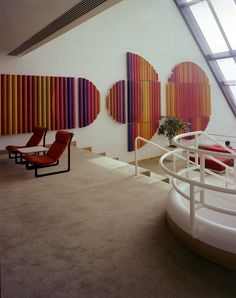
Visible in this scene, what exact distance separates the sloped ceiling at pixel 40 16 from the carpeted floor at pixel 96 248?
7.69 ft

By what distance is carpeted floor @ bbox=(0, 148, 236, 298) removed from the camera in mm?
1936

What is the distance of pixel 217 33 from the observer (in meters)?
9.30

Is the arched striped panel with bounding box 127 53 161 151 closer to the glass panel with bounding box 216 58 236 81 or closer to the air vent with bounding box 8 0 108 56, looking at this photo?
the glass panel with bounding box 216 58 236 81

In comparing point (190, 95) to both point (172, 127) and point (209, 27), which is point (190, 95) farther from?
point (209, 27)

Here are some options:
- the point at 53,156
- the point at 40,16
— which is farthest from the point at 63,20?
the point at 53,156

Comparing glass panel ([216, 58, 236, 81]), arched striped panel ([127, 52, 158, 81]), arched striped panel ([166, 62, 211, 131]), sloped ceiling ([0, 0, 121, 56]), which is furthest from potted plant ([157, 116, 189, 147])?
sloped ceiling ([0, 0, 121, 56])

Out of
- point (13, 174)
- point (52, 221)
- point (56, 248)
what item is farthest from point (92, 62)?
point (56, 248)

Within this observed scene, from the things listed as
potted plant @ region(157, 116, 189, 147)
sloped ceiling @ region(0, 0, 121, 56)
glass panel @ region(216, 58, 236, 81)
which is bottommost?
potted plant @ region(157, 116, 189, 147)

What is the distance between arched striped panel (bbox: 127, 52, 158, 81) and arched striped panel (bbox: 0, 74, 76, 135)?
79.3 inches

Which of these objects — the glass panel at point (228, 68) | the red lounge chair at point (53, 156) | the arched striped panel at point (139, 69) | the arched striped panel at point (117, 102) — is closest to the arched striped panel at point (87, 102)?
the arched striped panel at point (117, 102)

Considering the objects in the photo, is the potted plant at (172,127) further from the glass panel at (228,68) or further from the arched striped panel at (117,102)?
the glass panel at (228,68)

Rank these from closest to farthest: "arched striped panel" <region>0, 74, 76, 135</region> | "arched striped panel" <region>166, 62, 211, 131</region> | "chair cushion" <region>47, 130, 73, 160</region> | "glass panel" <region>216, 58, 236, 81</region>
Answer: "chair cushion" <region>47, 130, 73, 160</region> < "arched striped panel" <region>0, 74, 76, 135</region> < "arched striped panel" <region>166, 62, 211, 131</region> < "glass panel" <region>216, 58, 236, 81</region>

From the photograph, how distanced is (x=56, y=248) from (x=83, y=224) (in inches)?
20.1

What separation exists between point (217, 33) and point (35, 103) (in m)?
6.69
